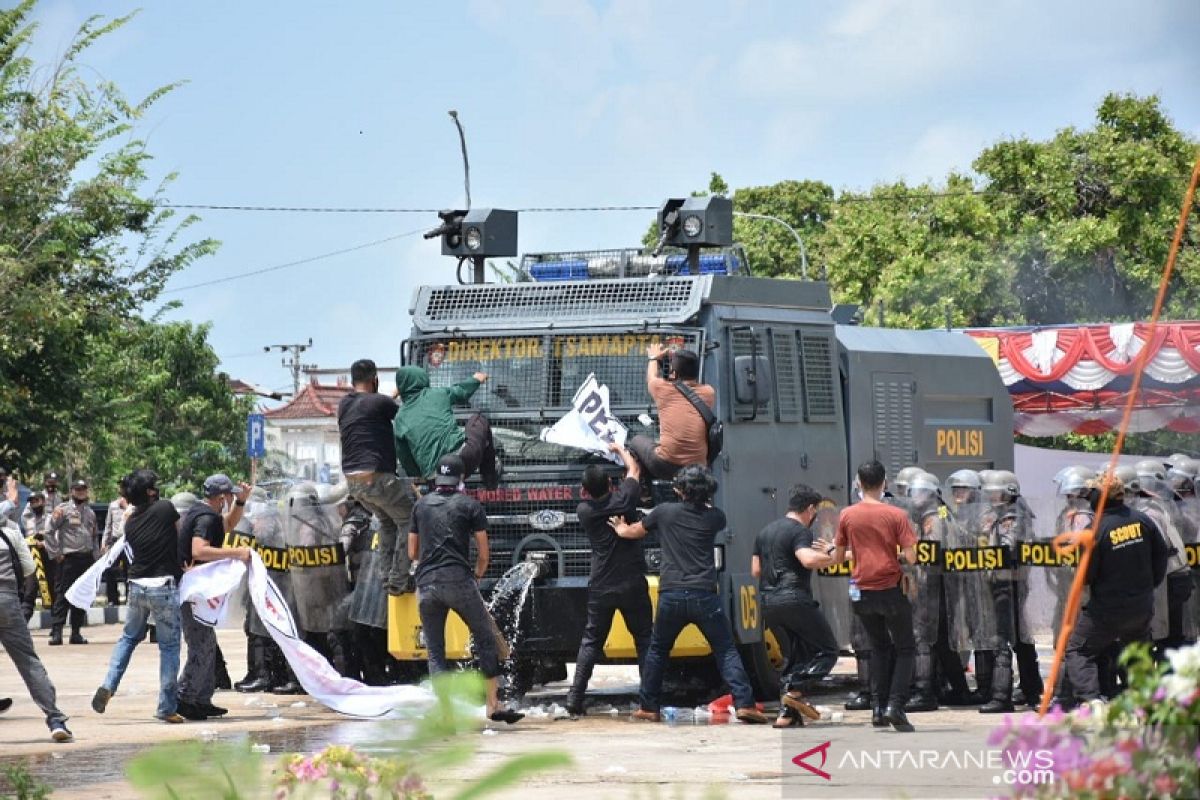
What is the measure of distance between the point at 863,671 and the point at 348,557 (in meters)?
4.43

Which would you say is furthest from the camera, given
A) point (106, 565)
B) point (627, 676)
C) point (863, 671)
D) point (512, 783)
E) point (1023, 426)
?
point (1023, 426)

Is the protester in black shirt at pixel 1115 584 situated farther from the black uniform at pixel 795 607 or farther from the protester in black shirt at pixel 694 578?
the protester in black shirt at pixel 694 578

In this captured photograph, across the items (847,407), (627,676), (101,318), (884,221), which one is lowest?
(627,676)

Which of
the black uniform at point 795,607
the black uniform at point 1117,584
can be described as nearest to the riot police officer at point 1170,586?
the black uniform at point 1117,584

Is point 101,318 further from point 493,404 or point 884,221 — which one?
point 884,221

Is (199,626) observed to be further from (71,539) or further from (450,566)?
(71,539)

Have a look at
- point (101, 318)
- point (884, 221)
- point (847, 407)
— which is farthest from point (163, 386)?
point (847, 407)

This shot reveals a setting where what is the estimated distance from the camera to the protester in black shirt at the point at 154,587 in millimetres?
14445

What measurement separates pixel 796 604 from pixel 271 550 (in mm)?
5316

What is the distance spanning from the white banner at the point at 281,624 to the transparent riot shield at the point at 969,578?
3991 mm

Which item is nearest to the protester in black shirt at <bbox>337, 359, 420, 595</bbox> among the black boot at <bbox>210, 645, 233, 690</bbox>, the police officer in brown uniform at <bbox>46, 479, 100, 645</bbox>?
the black boot at <bbox>210, 645, 233, 690</bbox>

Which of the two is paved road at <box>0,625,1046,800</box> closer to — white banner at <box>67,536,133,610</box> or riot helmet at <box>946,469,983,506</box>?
white banner at <box>67,536,133,610</box>

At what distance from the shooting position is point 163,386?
50.0 m

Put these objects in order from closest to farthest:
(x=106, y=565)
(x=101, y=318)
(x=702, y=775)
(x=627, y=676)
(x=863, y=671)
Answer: (x=702, y=775)
(x=863, y=671)
(x=106, y=565)
(x=627, y=676)
(x=101, y=318)
